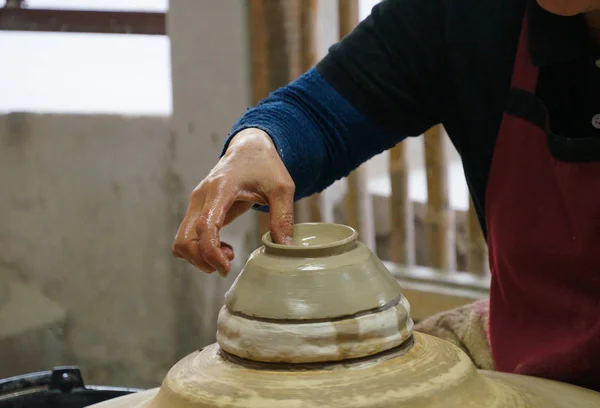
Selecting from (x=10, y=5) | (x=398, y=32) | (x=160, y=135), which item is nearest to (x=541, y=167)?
(x=398, y=32)

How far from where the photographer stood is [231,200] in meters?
1.15

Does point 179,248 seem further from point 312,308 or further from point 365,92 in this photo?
point 365,92

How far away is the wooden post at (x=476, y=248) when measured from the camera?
8.03 feet

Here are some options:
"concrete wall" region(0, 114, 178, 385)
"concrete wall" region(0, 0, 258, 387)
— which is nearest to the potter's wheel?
"concrete wall" region(0, 0, 258, 387)

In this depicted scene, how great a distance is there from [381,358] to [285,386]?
12cm

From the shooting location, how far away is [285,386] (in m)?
0.87

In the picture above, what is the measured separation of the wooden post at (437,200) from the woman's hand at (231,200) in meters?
1.24

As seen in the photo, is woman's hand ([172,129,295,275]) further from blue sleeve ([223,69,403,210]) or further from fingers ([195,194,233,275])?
blue sleeve ([223,69,403,210])

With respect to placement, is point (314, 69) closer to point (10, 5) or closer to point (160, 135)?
point (160, 135)

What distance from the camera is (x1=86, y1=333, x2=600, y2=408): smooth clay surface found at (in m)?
0.85

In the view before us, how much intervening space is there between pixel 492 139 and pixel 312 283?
0.60 meters

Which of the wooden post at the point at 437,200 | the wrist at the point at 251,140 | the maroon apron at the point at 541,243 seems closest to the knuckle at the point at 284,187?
the wrist at the point at 251,140

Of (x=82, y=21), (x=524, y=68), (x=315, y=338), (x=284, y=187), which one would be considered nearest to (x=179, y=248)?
(x=284, y=187)

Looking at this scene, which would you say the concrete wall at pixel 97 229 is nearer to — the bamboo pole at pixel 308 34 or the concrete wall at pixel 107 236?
the concrete wall at pixel 107 236
